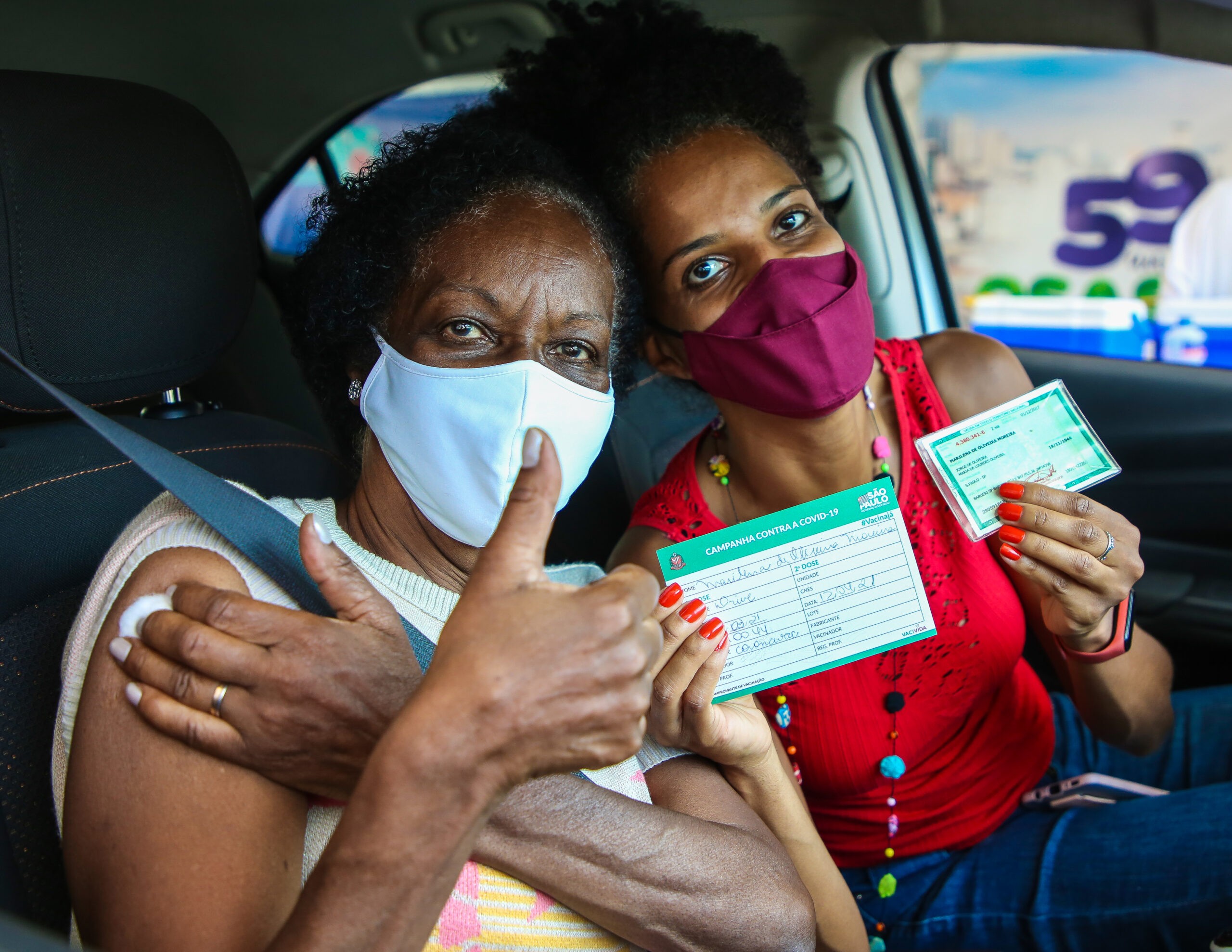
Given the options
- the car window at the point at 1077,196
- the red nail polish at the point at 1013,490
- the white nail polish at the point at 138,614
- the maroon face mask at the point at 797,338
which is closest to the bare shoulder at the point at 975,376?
the maroon face mask at the point at 797,338

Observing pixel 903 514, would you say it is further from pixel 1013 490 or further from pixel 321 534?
pixel 321 534

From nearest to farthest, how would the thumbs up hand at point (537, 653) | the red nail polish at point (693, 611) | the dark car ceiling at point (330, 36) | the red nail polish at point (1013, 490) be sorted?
1. the thumbs up hand at point (537, 653)
2. the red nail polish at point (693, 611)
3. the red nail polish at point (1013, 490)
4. the dark car ceiling at point (330, 36)

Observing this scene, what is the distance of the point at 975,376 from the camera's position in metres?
2.04

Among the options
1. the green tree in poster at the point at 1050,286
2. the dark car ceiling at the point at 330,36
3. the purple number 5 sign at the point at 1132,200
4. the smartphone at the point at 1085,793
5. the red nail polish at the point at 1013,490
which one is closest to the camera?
the red nail polish at the point at 1013,490

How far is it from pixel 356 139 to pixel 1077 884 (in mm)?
3248

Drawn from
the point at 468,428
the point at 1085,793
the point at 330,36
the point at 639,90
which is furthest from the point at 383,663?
the point at 330,36

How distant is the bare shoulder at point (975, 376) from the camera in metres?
2.03

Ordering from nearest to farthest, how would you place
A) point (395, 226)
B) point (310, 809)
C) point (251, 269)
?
1. point (310, 809)
2. point (395, 226)
3. point (251, 269)

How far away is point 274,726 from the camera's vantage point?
43.7 inches

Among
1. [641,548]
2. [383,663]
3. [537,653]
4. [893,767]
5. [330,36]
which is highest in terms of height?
[330,36]

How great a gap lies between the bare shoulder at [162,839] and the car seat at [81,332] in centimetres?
25

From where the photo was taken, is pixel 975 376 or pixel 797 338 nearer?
pixel 797 338

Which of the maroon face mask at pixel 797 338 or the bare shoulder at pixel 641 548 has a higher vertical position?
the maroon face mask at pixel 797 338

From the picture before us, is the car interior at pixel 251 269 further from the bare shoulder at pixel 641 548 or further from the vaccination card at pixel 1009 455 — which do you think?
the vaccination card at pixel 1009 455
